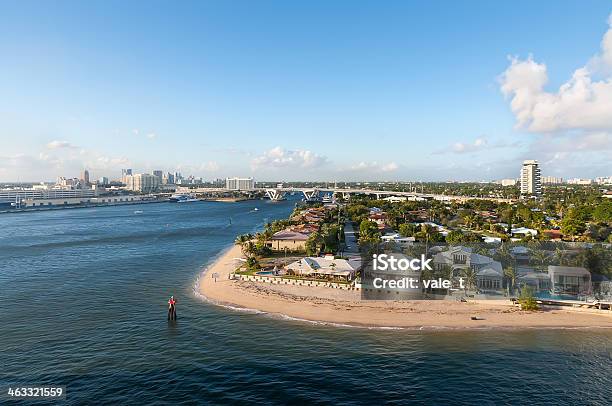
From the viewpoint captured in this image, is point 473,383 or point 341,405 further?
point 473,383

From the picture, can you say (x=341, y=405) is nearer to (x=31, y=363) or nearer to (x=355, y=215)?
(x=31, y=363)

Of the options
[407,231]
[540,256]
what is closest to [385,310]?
[540,256]

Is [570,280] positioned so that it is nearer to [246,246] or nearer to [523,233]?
[523,233]

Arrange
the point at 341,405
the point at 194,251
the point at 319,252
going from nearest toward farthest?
the point at 341,405
the point at 319,252
the point at 194,251

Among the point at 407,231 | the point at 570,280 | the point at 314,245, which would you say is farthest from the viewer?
the point at 407,231

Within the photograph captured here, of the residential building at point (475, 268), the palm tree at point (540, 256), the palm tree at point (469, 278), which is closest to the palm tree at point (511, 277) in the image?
the residential building at point (475, 268)

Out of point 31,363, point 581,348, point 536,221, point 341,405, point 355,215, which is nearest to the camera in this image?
point 341,405

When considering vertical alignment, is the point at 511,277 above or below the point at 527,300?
above

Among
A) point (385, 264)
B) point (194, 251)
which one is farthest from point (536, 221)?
point (194, 251)
